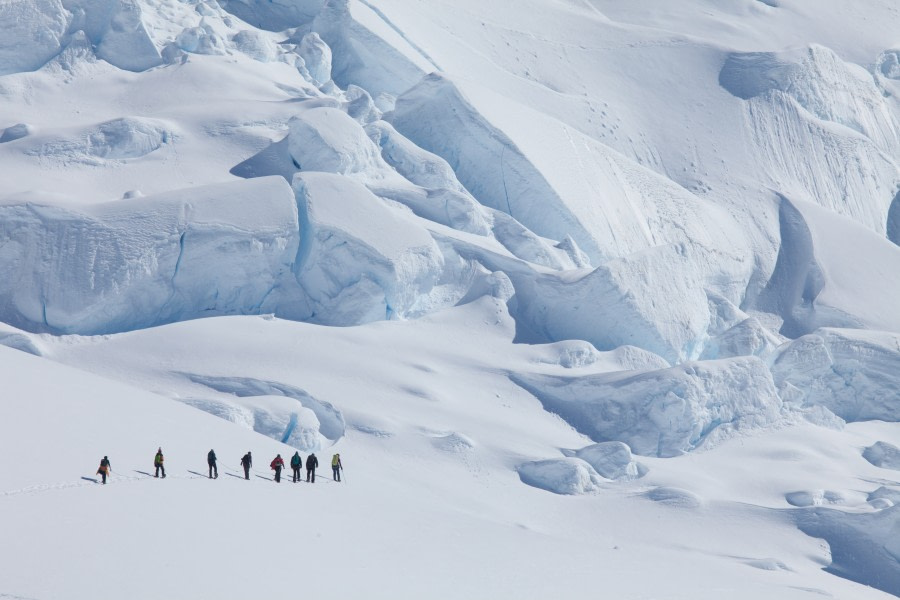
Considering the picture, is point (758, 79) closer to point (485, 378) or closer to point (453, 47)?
point (453, 47)

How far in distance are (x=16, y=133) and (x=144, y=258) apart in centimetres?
769

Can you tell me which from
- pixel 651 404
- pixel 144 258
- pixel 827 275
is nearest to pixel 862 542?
pixel 651 404

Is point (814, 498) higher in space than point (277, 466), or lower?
lower

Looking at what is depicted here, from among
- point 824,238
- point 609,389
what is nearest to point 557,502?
point 609,389

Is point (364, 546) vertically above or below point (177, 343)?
above

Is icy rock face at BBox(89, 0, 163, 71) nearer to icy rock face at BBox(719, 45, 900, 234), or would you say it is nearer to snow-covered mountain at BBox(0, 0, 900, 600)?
snow-covered mountain at BBox(0, 0, 900, 600)

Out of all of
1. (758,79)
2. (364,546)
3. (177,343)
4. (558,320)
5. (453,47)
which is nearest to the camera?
(364,546)

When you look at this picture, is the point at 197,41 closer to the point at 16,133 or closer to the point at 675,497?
the point at 16,133

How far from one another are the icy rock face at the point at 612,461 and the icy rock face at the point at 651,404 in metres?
1.57

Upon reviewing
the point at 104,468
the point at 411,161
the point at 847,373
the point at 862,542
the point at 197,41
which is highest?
the point at 104,468

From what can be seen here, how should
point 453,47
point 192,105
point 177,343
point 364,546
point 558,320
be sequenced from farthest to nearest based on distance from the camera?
point 453,47, point 192,105, point 558,320, point 177,343, point 364,546

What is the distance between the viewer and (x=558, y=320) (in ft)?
125

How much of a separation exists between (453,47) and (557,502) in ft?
73.9

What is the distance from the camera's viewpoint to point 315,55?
152 feet
